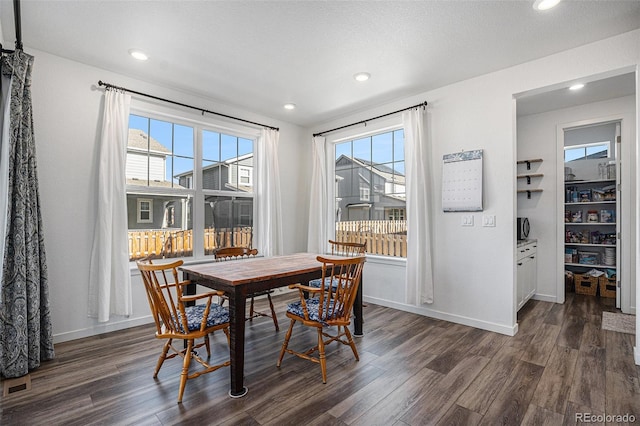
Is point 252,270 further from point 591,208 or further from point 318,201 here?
point 591,208

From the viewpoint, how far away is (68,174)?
2.91 m

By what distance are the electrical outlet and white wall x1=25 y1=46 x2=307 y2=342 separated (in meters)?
3.87

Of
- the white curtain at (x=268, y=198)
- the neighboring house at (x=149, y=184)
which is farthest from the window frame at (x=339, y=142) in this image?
the neighboring house at (x=149, y=184)

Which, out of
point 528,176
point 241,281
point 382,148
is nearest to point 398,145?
point 382,148

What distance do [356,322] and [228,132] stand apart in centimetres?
293

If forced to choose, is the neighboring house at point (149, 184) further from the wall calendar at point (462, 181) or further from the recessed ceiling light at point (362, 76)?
the wall calendar at point (462, 181)

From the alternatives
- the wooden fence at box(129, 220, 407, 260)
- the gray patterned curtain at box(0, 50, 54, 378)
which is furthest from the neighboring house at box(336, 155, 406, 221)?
the gray patterned curtain at box(0, 50, 54, 378)

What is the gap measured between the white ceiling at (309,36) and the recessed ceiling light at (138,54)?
0.22ft

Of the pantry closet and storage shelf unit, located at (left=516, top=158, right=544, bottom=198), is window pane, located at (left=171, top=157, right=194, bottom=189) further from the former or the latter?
the pantry closet

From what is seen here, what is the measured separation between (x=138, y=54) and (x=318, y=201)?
2.81 meters

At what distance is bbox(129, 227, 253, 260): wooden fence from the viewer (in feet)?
11.2

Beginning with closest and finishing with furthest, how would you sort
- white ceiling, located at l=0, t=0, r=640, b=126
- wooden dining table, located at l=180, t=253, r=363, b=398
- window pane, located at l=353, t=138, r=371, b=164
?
wooden dining table, located at l=180, t=253, r=363, b=398, white ceiling, located at l=0, t=0, r=640, b=126, window pane, located at l=353, t=138, r=371, b=164

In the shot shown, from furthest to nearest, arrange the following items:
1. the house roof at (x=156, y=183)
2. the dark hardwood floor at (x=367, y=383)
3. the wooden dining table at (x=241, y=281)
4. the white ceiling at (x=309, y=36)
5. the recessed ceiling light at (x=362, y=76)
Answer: the house roof at (x=156, y=183) < the recessed ceiling light at (x=362, y=76) < the white ceiling at (x=309, y=36) < the wooden dining table at (x=241, y=281) < the dark hardwood floor at (x=367, y=383)

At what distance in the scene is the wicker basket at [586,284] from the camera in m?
4.43
